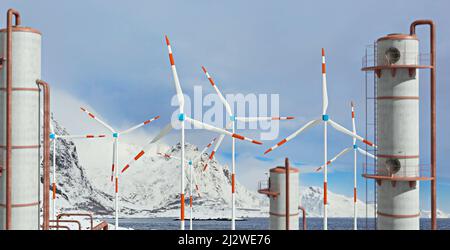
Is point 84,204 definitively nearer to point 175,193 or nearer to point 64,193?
point 64,193

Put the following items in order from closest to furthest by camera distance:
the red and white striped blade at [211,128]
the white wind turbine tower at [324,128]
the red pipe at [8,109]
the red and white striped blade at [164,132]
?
the red pipe at [8,109] < the red and white striped blade at [211,128] < the red and white striped blade at [164,132] < the white wind turbine tower at [324,128]

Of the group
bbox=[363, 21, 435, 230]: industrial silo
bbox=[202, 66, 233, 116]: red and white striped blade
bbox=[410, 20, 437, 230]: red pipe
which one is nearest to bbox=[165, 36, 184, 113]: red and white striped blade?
bbox=[202, 66, 233, 116]: red and white striped blade

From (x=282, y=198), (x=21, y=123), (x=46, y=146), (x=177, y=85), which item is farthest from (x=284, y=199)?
(x=21, y=123)

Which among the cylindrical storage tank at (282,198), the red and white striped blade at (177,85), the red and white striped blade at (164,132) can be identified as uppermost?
the red and white striped blade at (177,85)

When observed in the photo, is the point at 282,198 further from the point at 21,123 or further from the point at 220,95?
the point at 21,123

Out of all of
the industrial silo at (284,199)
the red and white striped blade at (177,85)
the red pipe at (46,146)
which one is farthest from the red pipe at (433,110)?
the red pipe at (46,146)

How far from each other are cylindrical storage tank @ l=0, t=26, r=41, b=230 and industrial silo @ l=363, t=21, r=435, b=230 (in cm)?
2196

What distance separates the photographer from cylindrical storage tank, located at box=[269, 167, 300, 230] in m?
33.5

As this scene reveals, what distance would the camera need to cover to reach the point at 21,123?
92.2ft

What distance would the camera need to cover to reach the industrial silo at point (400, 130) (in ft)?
102

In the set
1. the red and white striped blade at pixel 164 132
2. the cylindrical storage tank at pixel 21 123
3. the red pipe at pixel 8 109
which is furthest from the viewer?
the red and white striped blade at pixel 164 132

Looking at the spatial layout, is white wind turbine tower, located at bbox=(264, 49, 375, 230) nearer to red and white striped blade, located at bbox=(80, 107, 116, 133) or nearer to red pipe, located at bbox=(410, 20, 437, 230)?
red pipe, located at bbox=(410, 20, 437, 230)

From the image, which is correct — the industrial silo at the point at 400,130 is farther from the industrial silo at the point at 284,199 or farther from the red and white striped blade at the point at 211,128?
the red and white striped blade at the point at 211,128
